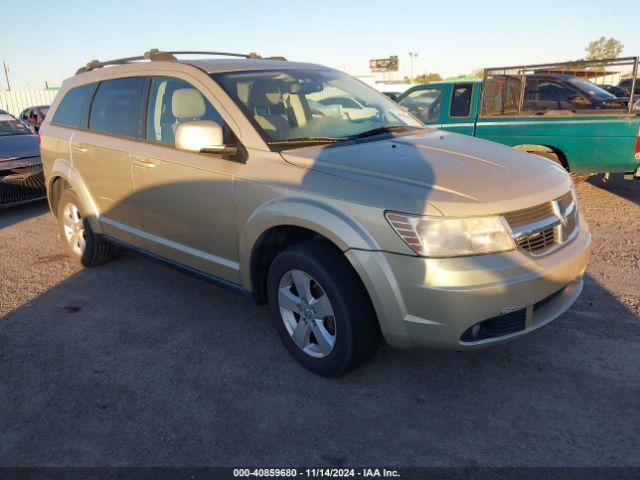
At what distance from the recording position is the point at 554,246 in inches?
113

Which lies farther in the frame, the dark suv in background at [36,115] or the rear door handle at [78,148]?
the dark suv in background at [36,115]

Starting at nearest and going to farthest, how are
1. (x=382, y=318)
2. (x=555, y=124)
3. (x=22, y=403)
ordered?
(x=382, y=318) → (x=22, y=403) → (x=555, y=124)

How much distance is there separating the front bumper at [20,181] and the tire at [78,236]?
272 centimetres

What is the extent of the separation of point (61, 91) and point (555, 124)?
6.05m

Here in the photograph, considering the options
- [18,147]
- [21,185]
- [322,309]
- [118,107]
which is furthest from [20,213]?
[322,309]

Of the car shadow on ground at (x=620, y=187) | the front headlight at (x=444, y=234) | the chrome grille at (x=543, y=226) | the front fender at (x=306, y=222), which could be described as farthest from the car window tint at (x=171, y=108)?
the car shadow on ground at (x=620, y=187)

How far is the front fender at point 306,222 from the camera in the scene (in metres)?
2.70

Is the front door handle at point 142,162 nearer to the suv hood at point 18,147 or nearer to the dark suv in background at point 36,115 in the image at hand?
the suv hood at point 18,147

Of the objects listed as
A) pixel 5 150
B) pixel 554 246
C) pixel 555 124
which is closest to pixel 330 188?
pixel 554 246

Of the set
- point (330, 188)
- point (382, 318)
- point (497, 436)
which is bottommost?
point (497, 436)

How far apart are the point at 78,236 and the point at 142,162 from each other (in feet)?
5.72

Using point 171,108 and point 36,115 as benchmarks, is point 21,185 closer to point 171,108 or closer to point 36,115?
point 171,108

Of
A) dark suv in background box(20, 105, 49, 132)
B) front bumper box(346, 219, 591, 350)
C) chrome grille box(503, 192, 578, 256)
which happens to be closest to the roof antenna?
front bumper box(346, 219, 591, 350)

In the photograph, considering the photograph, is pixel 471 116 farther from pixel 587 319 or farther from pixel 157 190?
pixel 157 190
